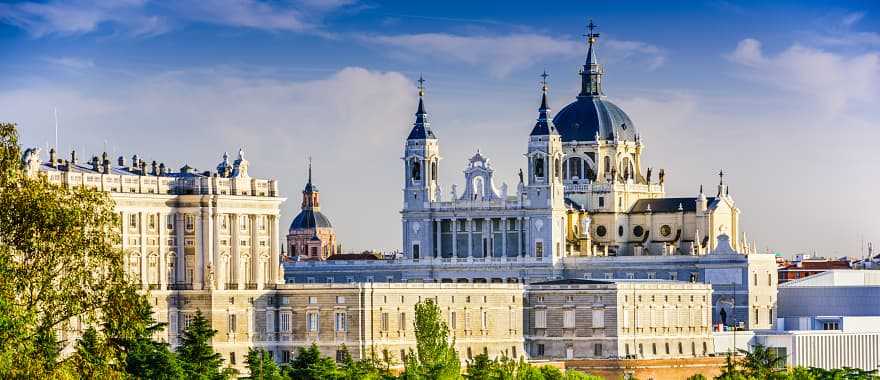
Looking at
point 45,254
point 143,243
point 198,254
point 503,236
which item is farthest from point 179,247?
point 45,254

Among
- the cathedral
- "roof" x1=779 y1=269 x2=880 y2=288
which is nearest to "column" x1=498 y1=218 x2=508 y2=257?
the cathedral

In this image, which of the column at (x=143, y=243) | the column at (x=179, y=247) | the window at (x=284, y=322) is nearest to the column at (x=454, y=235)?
the window at (x=284, y=322)

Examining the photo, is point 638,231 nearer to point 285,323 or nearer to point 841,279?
point 841,279

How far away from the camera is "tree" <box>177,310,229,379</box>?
104 meters

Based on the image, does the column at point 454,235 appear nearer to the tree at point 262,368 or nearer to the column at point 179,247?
the column at point 179,247

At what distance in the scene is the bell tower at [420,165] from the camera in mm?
176375

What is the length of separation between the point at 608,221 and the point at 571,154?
6.01m

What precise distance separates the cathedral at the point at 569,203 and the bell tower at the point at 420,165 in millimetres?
69

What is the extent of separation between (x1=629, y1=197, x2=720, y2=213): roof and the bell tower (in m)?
15.1

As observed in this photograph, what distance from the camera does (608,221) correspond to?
181000 millimetres

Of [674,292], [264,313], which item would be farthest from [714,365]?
[264,313]

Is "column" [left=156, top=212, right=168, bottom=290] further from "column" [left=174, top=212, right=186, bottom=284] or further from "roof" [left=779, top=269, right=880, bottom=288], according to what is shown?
"roof" [left=779, top=269, right=880, bottom=288]

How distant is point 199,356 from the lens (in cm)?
10644

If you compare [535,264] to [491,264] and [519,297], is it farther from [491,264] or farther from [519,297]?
[519,297]
